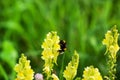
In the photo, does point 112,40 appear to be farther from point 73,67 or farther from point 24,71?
point 24,71

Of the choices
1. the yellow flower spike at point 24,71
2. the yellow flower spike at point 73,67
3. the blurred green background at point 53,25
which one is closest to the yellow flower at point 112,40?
the yellow flower spike at point 73,67

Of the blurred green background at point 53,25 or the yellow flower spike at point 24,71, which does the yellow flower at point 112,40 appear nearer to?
the yellow flower spike at point 24,71

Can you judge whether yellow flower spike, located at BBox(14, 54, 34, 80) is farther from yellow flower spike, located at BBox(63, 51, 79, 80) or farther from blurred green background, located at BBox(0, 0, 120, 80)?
blurred green background, located at BBox(0, 0, 120, 80)

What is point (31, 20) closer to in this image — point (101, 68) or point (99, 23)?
point (99, 23)

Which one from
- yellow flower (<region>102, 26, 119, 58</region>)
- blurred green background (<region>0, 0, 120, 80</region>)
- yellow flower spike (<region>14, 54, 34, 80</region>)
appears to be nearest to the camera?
yellow flower spike (<region>14, 54, 34, 80</region>)

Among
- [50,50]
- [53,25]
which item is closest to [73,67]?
[50,50]

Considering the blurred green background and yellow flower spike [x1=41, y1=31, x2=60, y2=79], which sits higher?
the blurred green background

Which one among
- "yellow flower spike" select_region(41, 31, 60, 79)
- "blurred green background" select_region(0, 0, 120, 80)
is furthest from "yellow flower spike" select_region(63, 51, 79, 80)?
"blurred green background" select_region(0, 0, 120, 80)

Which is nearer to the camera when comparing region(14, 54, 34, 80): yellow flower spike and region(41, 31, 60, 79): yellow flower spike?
region(14, 54, 34, 80): yellow flower spike
